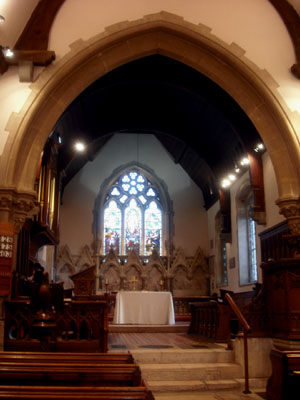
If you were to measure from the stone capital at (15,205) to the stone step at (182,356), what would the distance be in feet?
8.82

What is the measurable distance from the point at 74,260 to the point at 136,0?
32.4ft

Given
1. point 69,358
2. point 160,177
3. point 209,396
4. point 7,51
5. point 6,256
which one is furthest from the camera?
point 160,177

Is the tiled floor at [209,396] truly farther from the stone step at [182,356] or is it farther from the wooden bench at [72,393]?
the wooden bench at [72,393]

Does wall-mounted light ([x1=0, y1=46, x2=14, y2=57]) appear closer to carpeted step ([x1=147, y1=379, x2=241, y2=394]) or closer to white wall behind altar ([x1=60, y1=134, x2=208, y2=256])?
carpeted step ([x1=147, y1=379, x2=241, y2=394])

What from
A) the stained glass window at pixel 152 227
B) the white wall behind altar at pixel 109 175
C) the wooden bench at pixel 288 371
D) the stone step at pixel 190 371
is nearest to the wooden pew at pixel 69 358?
the wooden bench at pixel 288 371

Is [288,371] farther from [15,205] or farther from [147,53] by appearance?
[147,53]

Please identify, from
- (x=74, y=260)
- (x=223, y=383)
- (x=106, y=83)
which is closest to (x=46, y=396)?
(x=223, y=383)

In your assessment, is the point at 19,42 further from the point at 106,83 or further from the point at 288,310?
the point at 288,310

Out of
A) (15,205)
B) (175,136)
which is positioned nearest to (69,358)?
(15,205)

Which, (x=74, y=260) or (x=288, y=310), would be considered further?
(x=74, y=260)

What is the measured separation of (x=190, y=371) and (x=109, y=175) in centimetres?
1172

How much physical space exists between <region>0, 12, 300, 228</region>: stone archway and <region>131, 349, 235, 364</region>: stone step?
256 centimetres

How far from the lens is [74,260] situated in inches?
635

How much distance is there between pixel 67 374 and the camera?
3059 mm
